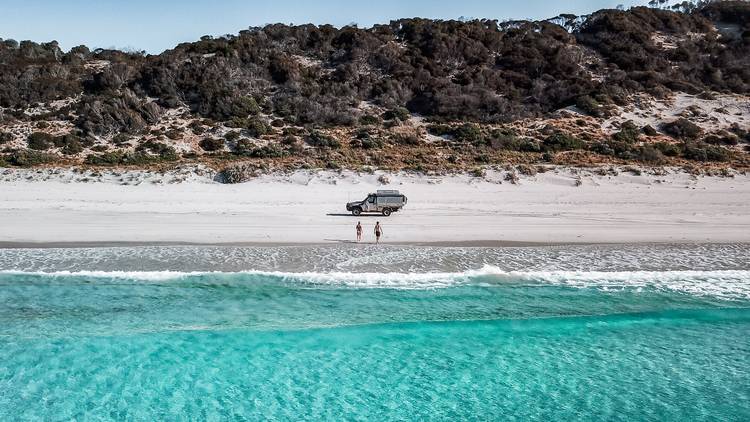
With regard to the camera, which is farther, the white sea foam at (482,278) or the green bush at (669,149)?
the green bush at (669,149)

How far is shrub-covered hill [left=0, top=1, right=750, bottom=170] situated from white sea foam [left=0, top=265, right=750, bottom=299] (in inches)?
652

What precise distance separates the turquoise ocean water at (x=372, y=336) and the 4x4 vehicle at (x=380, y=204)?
6281mm

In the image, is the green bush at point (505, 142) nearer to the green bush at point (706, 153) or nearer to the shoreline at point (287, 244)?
the green bush at point (706, 153)

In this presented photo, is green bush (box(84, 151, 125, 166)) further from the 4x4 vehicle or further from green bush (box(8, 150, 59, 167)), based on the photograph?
the 4x4 vehicle

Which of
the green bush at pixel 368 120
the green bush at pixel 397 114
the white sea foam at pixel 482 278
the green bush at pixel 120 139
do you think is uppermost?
the green bush at pixel 397 114

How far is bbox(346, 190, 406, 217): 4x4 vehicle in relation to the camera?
2666cm

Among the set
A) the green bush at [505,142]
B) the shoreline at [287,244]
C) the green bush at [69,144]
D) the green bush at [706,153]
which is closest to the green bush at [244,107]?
the green bush at [69,144]

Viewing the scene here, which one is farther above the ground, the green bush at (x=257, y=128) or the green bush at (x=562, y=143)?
the green bush at (x=257, y=128)

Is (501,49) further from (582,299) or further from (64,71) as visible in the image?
(582,299)

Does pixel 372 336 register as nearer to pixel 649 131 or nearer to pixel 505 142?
pixel 505 142

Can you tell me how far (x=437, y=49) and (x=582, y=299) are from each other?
4260 centimetres

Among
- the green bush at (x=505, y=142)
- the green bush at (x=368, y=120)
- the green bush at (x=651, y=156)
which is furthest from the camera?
the green bush at (x=368, y=120)

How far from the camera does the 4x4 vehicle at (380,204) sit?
2666 cm

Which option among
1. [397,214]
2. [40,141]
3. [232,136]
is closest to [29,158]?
[40,141]
